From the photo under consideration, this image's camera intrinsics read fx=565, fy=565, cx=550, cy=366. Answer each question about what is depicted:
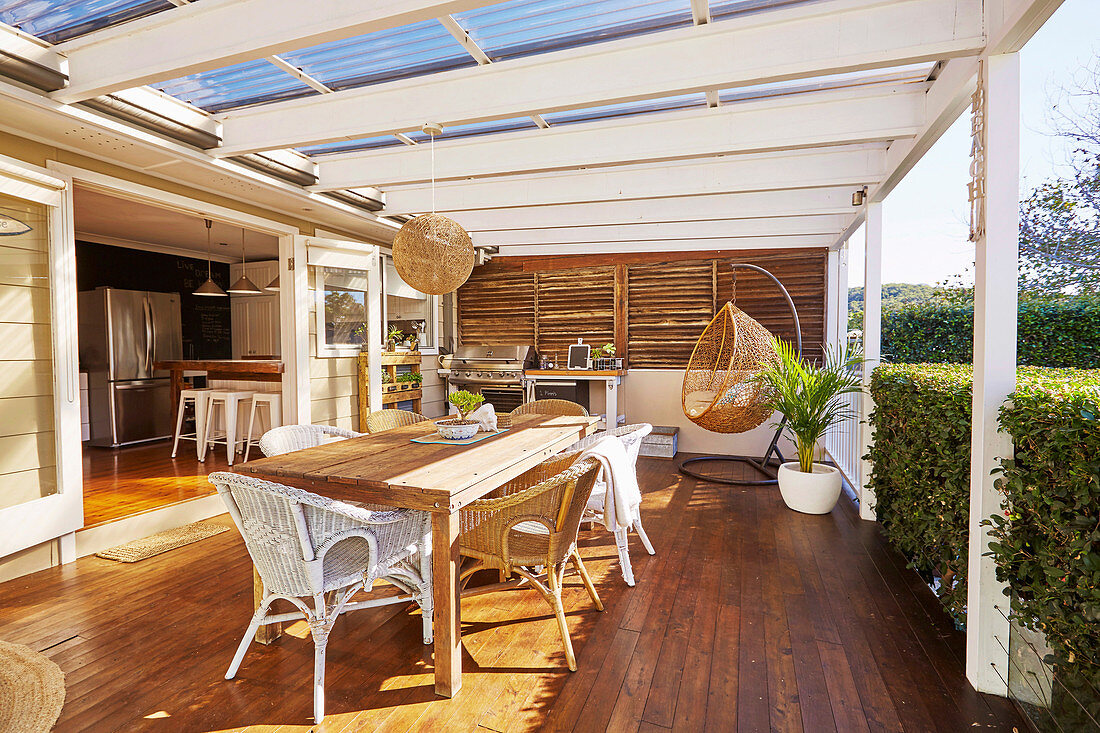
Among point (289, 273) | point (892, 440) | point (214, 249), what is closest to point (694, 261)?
point (892, 440)

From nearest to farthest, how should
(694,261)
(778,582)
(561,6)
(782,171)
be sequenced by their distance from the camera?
1. (561,6)
2. (778,582)
3. (782,171)
4. (694,261)

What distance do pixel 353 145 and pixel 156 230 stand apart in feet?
12.9

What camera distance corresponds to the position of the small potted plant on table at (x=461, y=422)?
2.99 metres

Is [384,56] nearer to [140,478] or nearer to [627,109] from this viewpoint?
[627,109]

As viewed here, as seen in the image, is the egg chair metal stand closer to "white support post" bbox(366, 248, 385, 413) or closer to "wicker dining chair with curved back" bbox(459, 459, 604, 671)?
"wicker dining chair with curved back" bbox(459, 459, 604, 671)

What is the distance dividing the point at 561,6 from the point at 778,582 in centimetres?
294

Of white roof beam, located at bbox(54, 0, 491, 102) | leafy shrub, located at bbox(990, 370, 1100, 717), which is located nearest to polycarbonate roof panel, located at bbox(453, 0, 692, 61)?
white roof beam, located at bbox(54, 0, 491, 102)

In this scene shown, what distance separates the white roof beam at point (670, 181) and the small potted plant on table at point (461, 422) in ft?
6.39

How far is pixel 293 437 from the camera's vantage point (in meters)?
3.11

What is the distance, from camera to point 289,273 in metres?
4.85

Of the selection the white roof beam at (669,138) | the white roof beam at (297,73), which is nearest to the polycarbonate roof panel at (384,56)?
the white roof beam at (297,73)

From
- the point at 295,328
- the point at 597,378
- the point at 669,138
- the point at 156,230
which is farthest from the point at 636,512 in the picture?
the point at 156,230

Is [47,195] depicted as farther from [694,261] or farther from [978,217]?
[694,261]

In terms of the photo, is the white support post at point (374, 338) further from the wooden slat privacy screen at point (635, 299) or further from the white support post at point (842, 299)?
the white support post at point (842, 299)
